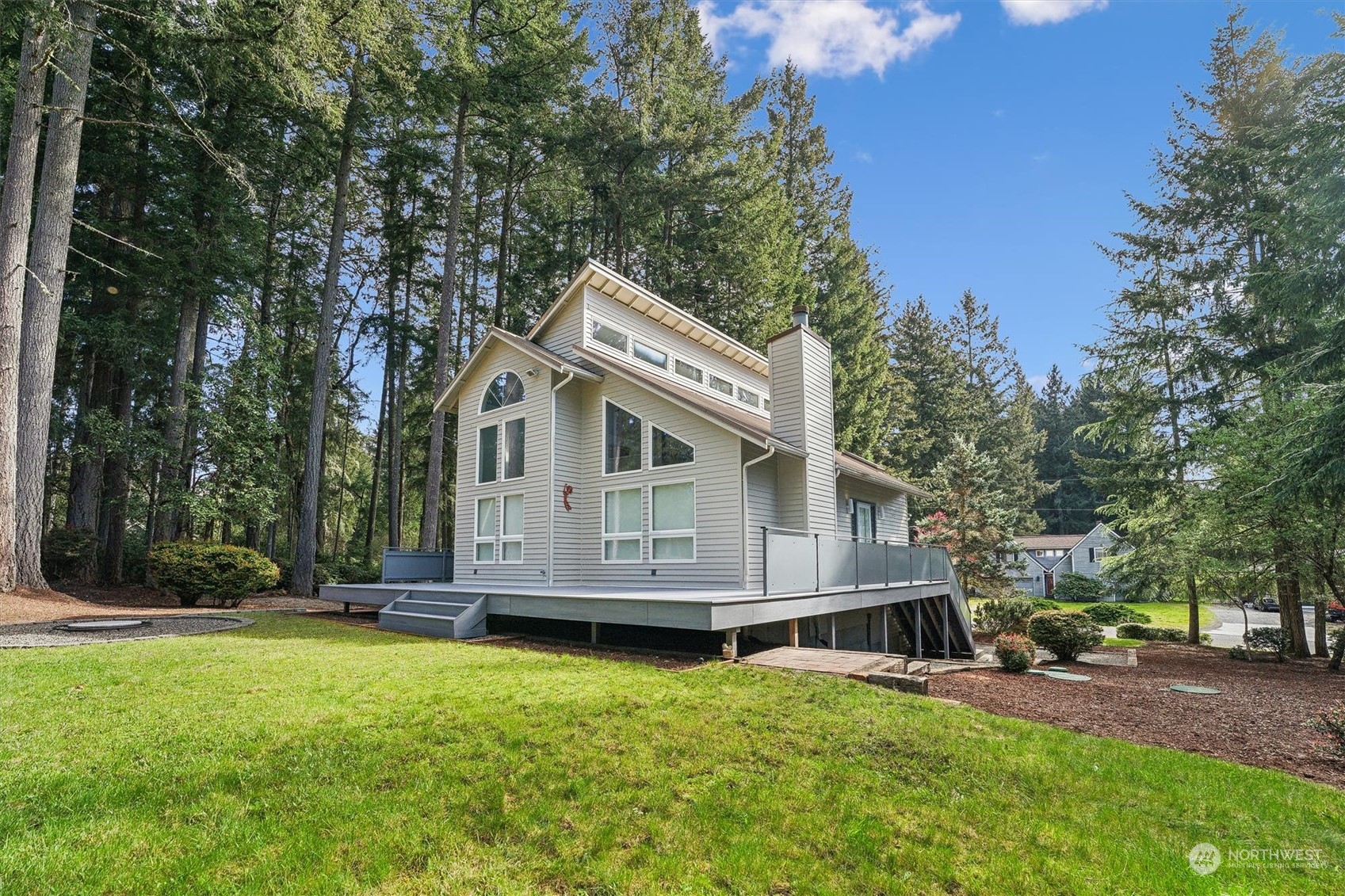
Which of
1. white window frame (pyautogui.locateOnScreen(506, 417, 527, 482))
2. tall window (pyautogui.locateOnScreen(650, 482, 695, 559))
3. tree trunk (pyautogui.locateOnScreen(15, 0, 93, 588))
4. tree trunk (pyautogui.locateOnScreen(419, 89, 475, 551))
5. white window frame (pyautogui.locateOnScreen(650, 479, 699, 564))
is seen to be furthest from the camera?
tree trunk (pyautogui.locateOnScreen(419, 89, 475, 551))

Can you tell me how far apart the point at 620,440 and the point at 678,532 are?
7.82 feet

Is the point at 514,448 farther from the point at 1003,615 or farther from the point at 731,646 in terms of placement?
the point at 1003,615

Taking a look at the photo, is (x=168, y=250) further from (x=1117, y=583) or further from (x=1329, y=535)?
(x=1117, y=583)

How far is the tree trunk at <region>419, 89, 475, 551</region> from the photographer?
732 inches

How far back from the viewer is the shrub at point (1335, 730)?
525 centimetres

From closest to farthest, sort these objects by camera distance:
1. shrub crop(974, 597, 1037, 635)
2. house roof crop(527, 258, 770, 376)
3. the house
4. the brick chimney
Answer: the house → the brick chimney → house roof crop(527, 258, 770, 376) → shrub crop(974, 597, 1037, 635)

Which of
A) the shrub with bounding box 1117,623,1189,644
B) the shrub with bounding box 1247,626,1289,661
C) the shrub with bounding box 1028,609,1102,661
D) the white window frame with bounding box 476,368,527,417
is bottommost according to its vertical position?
the shrub with bounding box 1117,623,1189,644

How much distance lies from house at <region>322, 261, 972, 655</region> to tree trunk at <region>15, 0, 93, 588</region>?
558 centimetres

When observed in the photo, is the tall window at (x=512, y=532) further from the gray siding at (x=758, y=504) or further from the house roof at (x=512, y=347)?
the gray siding at (x=758, y=504)

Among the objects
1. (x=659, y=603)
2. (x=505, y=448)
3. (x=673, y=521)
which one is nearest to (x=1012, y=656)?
(x=659, y=603)

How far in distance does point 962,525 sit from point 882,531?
7707 mm

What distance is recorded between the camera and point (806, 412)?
12.6 meters

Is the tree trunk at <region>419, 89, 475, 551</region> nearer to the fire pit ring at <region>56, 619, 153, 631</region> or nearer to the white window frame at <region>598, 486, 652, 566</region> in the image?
the white window frame at <region>598, 486, 652, 566</region>

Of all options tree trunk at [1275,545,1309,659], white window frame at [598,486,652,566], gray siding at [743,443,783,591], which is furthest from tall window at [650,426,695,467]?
tree trunk at [1275,545,1309,659]
